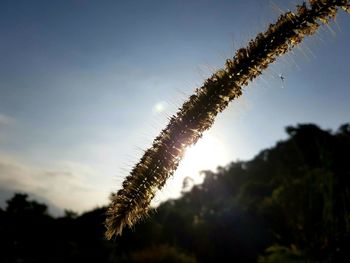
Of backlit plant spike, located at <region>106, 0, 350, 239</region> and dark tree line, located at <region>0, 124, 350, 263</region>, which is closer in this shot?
backlit plant spike, located at <region>106, 0, 350, 239</region>

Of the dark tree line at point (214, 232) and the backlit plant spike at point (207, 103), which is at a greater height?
the dark tree line at point (214, 232)

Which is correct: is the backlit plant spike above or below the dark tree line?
below

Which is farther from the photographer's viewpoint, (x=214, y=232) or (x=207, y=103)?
(x=214, y=232)

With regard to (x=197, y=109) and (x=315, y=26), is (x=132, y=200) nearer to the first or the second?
(x=197, y=109)

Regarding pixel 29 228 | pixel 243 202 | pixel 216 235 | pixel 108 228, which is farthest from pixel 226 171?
pixel 108 228
